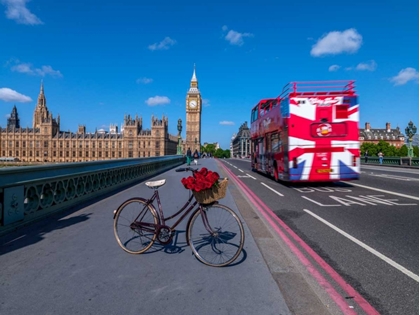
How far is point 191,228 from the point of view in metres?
4.12

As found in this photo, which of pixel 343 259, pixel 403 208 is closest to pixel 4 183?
pixel 343 259

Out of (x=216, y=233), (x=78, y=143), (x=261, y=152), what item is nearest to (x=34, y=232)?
(x=216, y=233)

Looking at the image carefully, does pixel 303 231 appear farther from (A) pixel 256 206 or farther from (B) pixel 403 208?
(B) pixel 403 208

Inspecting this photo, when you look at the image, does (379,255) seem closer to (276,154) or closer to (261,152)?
(276,154)

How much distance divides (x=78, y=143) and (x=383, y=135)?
13476 cm

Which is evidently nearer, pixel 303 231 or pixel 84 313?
pixel 84 313

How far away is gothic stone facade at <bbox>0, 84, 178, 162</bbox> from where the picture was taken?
123500 millimetres

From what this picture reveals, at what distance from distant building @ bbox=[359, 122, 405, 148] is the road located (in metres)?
138

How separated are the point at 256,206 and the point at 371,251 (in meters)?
3.93

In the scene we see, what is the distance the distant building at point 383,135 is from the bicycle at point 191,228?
143 m

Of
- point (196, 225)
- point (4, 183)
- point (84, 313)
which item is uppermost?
point (4, 183)

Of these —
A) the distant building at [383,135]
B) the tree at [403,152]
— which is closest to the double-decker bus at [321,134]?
the tree at [403,152]

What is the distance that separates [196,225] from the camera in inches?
162

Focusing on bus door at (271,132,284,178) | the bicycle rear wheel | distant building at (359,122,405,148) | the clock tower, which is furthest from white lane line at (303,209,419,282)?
the clock tower
